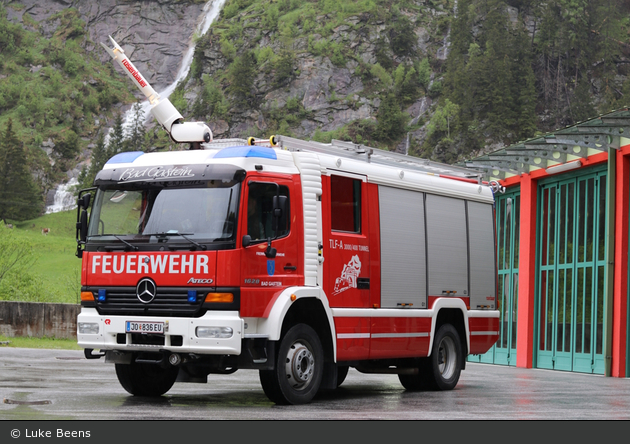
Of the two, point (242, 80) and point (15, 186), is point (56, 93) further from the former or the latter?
point (15, 186)

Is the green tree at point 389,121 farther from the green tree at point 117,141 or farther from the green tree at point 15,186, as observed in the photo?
the green tree at point 15,186

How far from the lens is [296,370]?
1055 cm

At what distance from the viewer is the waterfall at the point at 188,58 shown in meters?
165

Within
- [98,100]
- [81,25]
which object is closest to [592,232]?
[98,100]

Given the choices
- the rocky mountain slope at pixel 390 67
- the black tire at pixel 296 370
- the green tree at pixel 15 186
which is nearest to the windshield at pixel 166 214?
the black tire at pixel 296 370

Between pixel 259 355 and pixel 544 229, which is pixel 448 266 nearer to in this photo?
pixel 259 355

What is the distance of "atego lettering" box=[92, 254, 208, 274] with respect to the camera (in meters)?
9.90

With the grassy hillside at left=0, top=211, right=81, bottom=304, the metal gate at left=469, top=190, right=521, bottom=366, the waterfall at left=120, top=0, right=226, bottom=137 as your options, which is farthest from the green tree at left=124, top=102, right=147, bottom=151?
the metal gate at left=469, top=190, right=521, bottom=366

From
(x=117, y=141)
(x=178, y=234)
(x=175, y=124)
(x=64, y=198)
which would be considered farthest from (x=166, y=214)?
(x=64, y=198)

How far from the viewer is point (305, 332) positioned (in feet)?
35.1

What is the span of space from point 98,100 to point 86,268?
184 m

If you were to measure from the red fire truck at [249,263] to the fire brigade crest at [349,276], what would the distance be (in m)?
0.02

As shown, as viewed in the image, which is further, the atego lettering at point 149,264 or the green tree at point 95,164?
the green tree at point 95,164
